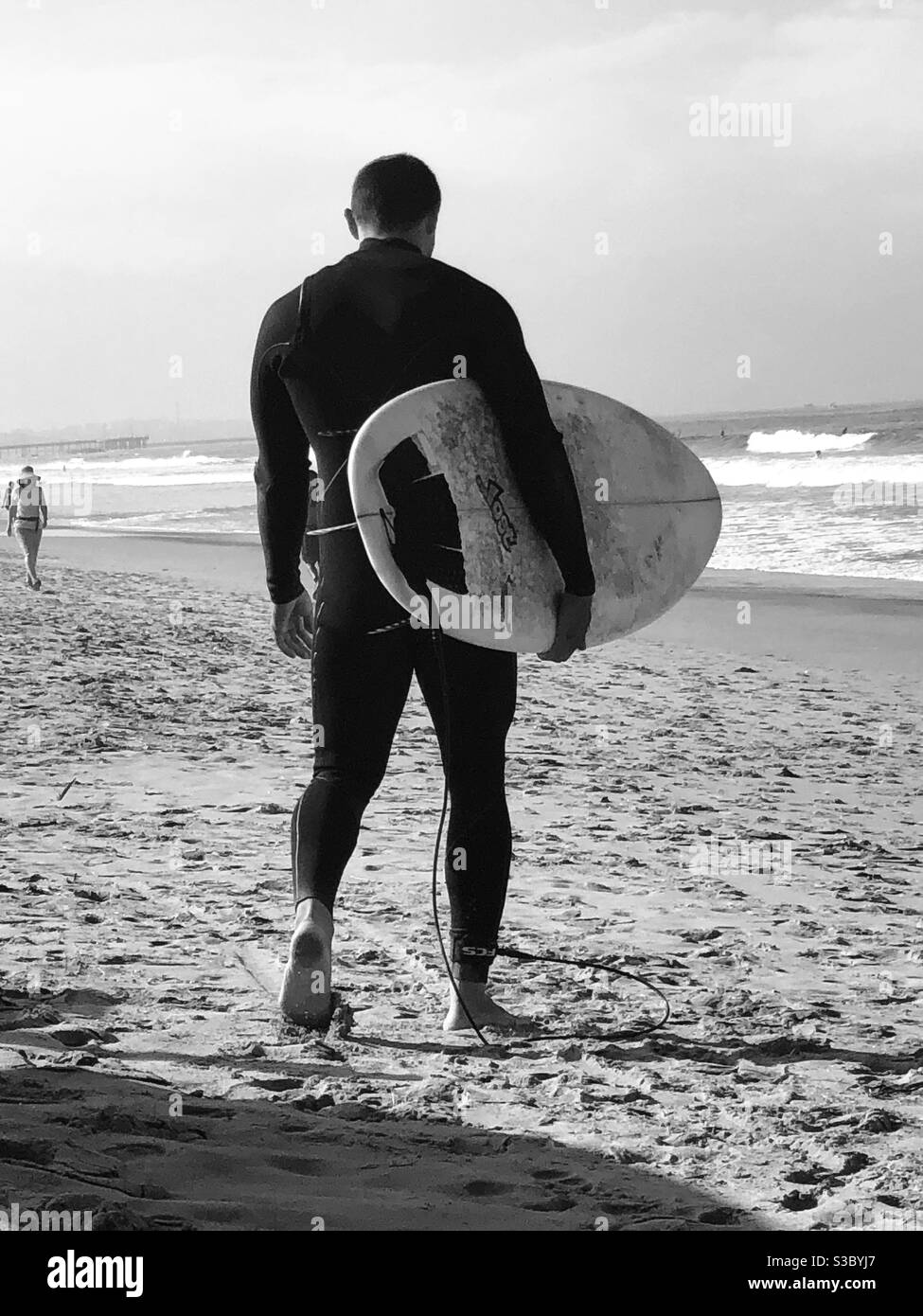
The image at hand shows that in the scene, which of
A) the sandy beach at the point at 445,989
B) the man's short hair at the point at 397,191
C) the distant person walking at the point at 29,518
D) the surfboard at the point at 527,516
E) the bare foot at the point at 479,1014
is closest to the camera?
the sandy beach at the point at 445,989

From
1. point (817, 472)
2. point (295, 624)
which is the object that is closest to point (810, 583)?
point (295, 624)

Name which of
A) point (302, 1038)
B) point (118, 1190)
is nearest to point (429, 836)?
point (302, 1038)

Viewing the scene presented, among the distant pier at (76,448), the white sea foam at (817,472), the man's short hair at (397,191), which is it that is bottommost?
the man's short hair at (397,191)

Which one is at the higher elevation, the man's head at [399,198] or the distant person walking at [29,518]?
the man's head at [399,198]

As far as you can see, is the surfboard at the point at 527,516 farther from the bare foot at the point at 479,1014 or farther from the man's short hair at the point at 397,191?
the bare foot at the point at 479,1014

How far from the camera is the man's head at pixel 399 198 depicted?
2857mm

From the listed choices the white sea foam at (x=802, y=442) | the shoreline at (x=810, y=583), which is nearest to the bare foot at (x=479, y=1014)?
the shoreline at (x=810, y=583)

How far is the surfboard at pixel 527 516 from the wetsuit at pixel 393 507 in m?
0.04

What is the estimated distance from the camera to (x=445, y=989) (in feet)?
10.6

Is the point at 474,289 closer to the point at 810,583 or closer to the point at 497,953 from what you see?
the point at 497,953

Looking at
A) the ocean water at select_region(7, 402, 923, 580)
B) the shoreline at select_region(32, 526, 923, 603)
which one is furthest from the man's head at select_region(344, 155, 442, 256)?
the ocean water at select_region(7, 402, 923, 580)

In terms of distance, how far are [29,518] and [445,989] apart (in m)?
11.5

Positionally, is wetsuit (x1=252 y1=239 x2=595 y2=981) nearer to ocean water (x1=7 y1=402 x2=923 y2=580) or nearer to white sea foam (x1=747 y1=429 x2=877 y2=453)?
A: ocean water (x1=7 y1=402 x2=923 y2=580)

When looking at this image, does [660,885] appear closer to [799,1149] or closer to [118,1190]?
[799,1149]
